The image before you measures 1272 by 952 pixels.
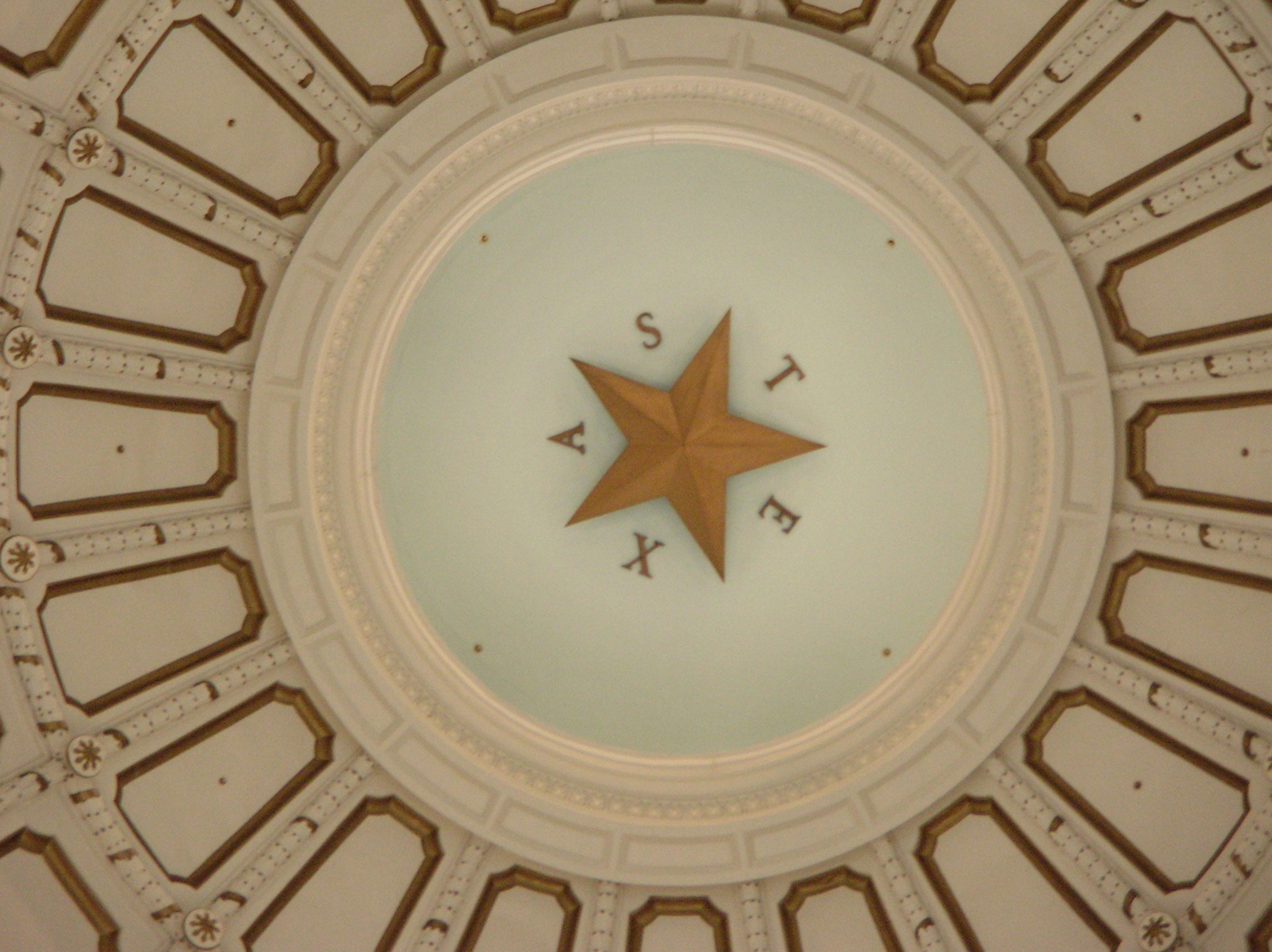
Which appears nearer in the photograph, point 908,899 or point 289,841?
point 289,841

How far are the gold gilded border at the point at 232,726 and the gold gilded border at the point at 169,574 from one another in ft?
2.39

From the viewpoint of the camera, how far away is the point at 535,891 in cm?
1447

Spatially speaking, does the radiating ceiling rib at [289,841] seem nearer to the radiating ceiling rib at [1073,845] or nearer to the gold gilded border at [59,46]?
the radiating ceiling rib at [1073,845]

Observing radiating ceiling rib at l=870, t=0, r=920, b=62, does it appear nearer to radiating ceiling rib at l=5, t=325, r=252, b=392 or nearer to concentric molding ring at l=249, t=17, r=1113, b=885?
concentric molding ring at l=249, t=17, r=1113, b=885

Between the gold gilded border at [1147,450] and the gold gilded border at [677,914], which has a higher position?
the gold gilded border at [1147,450]

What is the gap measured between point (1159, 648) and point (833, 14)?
821 cm

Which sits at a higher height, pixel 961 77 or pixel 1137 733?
pixel 961 77

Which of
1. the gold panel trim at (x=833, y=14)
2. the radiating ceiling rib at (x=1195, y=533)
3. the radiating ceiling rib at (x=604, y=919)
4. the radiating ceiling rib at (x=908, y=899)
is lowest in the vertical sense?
the radiating ceiling rib at (x=604, y=919)

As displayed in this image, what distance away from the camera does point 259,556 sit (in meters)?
14.1

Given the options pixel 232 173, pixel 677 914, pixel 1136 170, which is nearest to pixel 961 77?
pixel 1136 170

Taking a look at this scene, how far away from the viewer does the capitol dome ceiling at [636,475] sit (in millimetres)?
12367

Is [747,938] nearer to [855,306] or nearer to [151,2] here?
[855,306]

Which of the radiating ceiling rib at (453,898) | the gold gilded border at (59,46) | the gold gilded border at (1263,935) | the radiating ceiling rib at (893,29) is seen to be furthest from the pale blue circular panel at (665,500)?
the gold gilded border at (1263,935)

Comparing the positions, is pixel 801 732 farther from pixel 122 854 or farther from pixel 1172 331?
pixel 122 854
